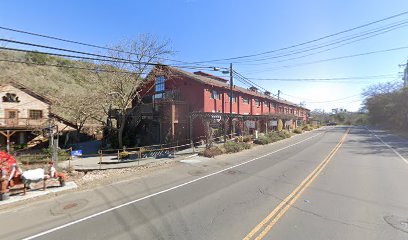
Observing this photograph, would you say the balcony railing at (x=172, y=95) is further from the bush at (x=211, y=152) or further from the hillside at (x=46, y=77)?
the hillside at (x=46, y=77)

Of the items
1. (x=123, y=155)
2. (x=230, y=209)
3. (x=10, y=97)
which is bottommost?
(x=123, y=155)

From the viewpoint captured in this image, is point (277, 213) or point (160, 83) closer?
point (277, 213)

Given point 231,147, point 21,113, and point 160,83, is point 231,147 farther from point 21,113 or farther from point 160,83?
point 21,113

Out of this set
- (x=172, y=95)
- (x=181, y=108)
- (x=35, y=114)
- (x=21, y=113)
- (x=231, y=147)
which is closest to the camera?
(x=231, y=147)

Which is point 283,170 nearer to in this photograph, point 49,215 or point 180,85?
point 49,215

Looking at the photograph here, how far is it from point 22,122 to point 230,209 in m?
27.6

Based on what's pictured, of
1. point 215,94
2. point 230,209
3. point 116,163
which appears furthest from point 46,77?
point 230,209

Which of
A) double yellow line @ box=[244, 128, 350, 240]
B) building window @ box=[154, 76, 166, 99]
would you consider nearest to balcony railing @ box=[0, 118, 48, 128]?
building window @ box=[154, 76, 166, 99]

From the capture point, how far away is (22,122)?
26.5 m

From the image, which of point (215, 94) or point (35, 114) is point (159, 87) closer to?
point (215, 94)

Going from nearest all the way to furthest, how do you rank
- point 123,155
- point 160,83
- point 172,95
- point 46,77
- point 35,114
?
point 123,155 → point 35,114 → point 172,95 → point 160,83 → point 46,77

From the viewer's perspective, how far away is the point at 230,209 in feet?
24.3

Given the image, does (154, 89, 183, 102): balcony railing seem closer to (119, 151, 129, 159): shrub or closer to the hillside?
(119, 151, 129, 159): shrub

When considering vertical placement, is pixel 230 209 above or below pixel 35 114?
below
